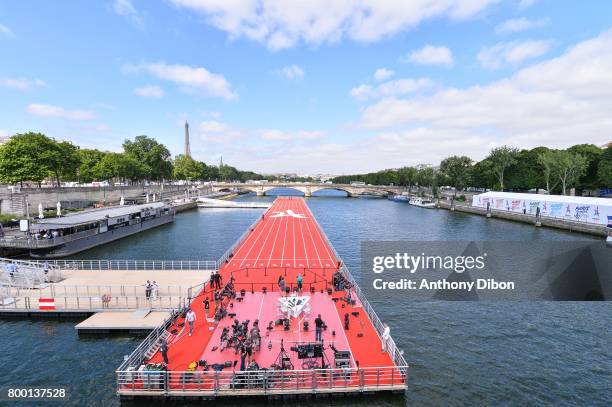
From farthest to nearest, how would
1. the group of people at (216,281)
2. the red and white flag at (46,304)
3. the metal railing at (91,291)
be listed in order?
the group of people at (216,281)
the metal railing at (91,291)
the red and white flag at (46,304)

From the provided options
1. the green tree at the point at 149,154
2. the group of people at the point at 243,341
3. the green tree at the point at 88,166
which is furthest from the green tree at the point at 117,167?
the group of people at the point at 243,341

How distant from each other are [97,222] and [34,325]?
3374 centimetres

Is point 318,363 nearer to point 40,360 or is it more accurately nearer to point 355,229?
point 40,360

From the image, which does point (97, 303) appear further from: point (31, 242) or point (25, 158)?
point (25, 158)

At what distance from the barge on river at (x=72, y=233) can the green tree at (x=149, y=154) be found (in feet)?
227

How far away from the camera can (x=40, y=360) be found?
2019 cm

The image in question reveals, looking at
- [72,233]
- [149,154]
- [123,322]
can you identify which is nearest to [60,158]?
[72,233]

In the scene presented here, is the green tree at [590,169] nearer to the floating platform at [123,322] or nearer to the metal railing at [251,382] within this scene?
the metal railing at [251,382]

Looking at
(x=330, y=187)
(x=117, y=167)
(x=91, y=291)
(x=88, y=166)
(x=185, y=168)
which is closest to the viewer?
(x=91, y=291)

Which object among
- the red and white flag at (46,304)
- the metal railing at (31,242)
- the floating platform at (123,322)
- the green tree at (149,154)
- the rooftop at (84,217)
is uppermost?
the green tree at (149,154)

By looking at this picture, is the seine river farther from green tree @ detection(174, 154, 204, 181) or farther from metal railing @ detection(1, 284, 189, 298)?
green tree @ detection(174, 154, 204, 181)

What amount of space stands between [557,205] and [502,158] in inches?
1722

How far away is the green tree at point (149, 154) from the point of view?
13525 cm

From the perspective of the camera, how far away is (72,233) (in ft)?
160
